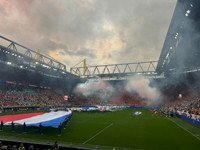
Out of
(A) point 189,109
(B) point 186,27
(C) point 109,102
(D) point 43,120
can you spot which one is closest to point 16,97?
(D) point 43,120

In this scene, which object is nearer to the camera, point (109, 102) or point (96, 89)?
point (109, 102)

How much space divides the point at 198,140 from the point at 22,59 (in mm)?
43515

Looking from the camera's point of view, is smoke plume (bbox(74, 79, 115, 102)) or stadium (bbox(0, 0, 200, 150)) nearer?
stadium (bbox(0, 0, 200, 150))

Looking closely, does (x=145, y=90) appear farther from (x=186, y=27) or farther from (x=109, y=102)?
(x=186, y=27)

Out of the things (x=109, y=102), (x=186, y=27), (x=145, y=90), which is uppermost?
(x=186, y=27)

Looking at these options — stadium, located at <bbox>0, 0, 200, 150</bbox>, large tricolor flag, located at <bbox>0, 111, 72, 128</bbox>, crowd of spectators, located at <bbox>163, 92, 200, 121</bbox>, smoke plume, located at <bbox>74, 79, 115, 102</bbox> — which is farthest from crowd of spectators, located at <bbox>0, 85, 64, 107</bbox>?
crowd of spectators, located at <bbox>163, 92, 200, 121</bbox>

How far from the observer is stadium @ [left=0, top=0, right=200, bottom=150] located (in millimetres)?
12820

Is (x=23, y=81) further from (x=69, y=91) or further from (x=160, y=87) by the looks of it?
(x=160, y=87)

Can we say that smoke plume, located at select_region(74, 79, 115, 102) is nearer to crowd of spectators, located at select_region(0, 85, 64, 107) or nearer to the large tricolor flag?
crowd of spectators, located at select_region(0, 85, 64, 107)

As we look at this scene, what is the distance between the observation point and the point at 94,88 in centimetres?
8219

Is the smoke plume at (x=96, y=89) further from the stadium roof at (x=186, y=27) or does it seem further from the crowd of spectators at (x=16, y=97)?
the stadium roof at (x=186, y=27)

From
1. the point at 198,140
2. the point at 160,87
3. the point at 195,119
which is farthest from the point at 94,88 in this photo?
the point at 198,140

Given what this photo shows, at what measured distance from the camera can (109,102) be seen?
72062 mm

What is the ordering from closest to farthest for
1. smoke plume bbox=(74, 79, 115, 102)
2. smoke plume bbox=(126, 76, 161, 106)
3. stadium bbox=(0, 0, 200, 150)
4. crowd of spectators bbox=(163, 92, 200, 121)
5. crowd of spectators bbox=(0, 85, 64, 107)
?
stadium bbox=(0, 0, 200, 150) < crowd of spectators bbox=(163, 92, 200, 121) < crowd of spectators bbox=(0, 85, 64, 107) < smoke plume bbox=(126, 76, 161, 106) < smoke plume bbox=(74, 79, 115, 102)
